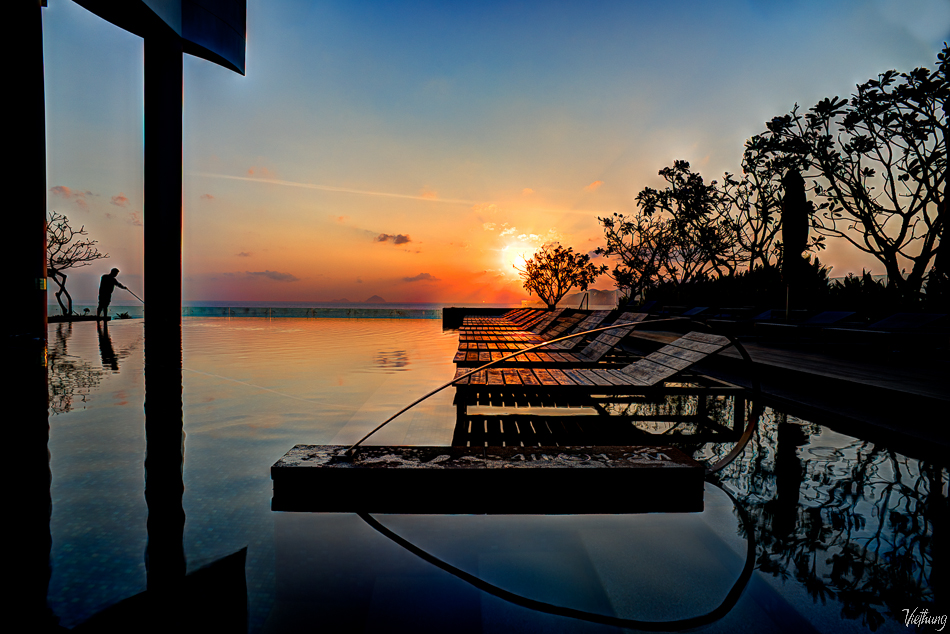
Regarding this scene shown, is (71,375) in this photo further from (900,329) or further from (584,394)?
(900,329)

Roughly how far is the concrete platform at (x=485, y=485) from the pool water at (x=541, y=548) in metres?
0.06

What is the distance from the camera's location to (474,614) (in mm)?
1478

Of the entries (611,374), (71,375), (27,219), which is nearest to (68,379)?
(71,375)

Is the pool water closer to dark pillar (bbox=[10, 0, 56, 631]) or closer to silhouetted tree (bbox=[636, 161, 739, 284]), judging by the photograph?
dark pillar (bbox=[10, 0, 56, 631])

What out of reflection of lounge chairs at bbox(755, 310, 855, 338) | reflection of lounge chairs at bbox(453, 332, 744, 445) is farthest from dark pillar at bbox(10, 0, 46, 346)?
reflection of lounge chairs at bbox(755, 310, 855, 338)

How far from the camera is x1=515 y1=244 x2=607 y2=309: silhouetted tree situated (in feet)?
75.6

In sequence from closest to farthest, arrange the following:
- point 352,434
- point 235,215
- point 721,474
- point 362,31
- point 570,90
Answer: point 721,474, point 352,434, point 362,31, point 570,90, point 235,215

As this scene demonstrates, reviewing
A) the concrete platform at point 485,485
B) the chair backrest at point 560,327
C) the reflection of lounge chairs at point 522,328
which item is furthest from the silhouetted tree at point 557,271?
the concrete platform at point 485,485

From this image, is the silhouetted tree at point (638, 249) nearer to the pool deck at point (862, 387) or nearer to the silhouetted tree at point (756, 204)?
the silhouetted tree at point (756, 204)

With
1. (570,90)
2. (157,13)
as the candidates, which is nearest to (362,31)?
(157,13)

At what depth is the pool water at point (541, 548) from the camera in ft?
4.89

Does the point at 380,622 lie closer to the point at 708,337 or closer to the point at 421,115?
the point at 708,337

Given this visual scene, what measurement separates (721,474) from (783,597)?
1355 millimetres

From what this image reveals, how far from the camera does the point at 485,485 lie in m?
2.08
